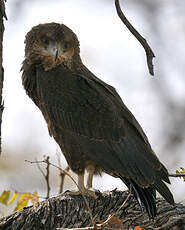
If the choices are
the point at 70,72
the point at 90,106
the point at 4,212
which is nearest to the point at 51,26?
the point at 70,72

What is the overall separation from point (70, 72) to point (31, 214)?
6.16 feet

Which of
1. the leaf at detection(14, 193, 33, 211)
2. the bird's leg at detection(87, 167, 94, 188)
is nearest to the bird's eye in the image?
the bird's leg at detection(87, 167, 94, 188)

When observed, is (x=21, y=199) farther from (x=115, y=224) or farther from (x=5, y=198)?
(x=115, y=224)

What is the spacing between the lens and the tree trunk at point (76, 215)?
5.87 m

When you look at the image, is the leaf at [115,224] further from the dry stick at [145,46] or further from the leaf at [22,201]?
the leaf at [22,201]

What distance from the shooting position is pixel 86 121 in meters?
6.84

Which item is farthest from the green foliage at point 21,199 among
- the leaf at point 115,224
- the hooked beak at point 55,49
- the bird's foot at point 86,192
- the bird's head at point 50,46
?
the hooked beak at point 55,49

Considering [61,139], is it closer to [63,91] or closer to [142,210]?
[63,91]

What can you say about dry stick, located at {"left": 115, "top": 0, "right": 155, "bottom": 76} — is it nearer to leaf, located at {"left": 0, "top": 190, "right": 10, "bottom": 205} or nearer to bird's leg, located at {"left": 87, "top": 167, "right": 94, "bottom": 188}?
bird's leg, located at {"left": 87, "top": 167, "right": 94, "bottom": 188}

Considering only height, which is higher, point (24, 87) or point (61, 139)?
point (24, 87)

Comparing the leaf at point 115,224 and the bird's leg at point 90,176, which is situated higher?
the bird's leg at point 90,176

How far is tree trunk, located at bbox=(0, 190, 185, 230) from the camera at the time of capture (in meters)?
5.87

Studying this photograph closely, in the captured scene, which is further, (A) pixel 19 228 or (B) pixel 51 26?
(B) pixel 51 26

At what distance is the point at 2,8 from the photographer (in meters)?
5.50
